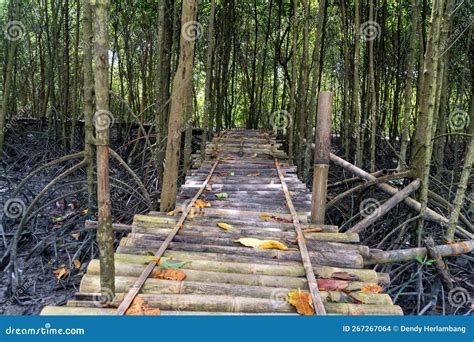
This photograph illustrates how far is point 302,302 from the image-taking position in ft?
7.43

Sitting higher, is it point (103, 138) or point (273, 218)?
point (103, 138)

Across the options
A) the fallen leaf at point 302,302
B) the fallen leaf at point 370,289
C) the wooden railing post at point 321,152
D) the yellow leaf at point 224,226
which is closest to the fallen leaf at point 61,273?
the yellow leaf at point 224,226

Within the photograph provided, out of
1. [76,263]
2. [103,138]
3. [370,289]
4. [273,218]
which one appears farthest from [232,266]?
[76,263]

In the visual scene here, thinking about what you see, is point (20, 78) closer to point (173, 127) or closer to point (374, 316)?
point (173, 127)

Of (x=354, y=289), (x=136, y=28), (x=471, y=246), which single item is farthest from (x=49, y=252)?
(x=136, y=28)

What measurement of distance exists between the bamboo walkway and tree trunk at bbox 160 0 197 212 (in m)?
0.18

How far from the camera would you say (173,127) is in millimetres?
3754

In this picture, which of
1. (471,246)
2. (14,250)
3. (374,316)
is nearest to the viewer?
(374,316)

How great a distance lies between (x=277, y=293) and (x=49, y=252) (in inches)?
125

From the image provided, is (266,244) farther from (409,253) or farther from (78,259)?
(78,259)

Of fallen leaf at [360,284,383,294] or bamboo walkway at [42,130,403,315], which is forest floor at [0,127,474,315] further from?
fallen leaf at [360,284,383,294]

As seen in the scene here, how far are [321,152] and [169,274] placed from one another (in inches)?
62.4

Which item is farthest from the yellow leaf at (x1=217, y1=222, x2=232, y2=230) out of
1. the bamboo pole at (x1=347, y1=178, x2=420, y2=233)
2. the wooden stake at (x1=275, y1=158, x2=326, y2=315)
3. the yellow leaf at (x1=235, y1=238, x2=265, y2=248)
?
the bamboo pole at (x1=347, y1=178, x2=420, y2=233)

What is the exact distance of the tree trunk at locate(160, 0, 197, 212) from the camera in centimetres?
369
